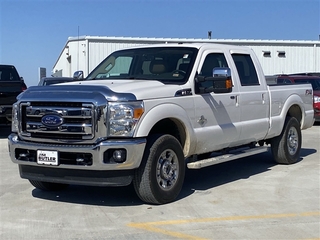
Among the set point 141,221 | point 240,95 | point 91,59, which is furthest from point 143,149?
point 91,59

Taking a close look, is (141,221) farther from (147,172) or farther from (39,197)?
(39,197)

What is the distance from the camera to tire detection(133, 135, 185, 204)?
6.00 metres

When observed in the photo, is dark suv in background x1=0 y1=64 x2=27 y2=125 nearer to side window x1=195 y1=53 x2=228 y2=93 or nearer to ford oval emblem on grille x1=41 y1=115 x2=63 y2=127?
side window x1=195 y1=53 x2=228 y2=93

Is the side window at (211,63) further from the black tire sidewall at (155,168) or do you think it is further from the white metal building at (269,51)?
the white metal building at (269,51)

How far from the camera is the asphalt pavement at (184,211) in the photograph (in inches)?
206

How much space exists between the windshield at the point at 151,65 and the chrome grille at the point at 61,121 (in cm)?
141

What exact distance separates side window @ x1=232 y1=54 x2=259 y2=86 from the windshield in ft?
3.60

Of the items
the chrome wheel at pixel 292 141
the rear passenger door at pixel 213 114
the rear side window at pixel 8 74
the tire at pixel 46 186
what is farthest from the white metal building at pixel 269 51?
the tire at pixel 46 186

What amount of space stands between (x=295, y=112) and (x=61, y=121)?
5.38m

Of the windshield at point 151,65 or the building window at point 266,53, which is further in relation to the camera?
the building window at point 266,53

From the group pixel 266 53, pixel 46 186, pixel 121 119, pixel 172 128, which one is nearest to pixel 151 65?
pixel 172 128

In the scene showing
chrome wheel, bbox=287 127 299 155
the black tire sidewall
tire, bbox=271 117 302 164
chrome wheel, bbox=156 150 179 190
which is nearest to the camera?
the black tire sidewall

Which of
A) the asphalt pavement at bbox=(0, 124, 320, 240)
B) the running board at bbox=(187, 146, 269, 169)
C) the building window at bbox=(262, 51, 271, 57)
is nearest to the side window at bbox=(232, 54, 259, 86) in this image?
the running board at bbox=(187, 146, 269, 169)

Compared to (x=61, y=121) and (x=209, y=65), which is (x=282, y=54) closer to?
(x=209, y=65)
